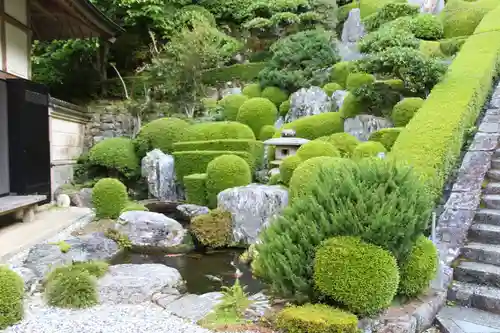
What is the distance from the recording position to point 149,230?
9164mm

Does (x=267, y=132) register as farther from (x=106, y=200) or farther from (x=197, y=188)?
(x=106, y=200)

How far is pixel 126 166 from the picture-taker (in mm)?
13648

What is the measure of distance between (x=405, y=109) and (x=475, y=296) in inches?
243

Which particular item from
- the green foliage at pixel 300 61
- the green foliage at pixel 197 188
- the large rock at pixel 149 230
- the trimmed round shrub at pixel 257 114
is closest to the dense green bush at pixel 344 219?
the large rock at pixel 149 230

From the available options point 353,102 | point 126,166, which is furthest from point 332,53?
point 126,166

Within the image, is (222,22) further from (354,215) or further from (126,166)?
(354,215)

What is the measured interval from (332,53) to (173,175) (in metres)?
7.71

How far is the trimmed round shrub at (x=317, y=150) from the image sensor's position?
9.25 meters

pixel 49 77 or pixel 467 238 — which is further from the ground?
pixel 49 77

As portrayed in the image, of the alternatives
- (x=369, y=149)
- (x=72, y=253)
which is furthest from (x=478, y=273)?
(x=72, y=253)

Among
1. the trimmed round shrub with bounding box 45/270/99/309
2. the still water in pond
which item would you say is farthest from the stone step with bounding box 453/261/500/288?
the trimmed round shrub with bounding box 45/270/99/309

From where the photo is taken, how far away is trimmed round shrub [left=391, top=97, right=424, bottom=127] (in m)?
9.77

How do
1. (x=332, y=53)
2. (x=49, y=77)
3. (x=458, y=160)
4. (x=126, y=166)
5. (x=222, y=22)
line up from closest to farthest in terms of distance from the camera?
(x=458, y=160) → (x=126, y=166) → (x=332, y=53) → (x=49, y=77) → (x=222, y=22)

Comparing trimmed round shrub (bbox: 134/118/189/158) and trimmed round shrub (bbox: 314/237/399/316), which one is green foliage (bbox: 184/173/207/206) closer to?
trimmed round shrub (bbox: 134/118/189/158)
